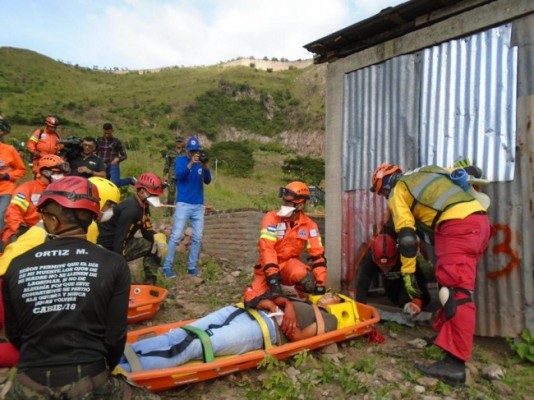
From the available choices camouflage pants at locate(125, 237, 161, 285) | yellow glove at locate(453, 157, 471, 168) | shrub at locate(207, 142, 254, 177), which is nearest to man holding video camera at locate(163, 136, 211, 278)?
camouflage pants at locate(125, 237, 161, 285)

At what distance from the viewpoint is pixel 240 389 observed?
11.2 ft

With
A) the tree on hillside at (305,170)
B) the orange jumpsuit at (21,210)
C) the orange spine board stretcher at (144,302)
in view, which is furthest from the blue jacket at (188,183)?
the tree on hillside at (305,170)

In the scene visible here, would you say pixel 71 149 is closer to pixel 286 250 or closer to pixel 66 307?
pixel 286 250

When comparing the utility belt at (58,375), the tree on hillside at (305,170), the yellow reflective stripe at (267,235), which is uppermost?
the tree on hillside at (305,170)

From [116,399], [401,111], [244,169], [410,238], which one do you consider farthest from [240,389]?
[244,169]

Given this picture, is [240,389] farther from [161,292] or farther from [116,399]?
[161,292]

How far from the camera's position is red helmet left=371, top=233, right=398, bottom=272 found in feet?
16.1

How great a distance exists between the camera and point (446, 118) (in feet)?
15.9

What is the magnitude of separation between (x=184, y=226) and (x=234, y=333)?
3.34 m

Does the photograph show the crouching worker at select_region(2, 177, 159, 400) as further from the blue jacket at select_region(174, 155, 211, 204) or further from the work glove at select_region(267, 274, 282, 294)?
the blue jacket at select_region(174, 155, 211, 204)

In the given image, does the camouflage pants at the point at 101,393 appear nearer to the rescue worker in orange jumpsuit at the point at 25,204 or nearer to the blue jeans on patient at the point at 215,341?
the blue jeans on patient at the point at 215,341

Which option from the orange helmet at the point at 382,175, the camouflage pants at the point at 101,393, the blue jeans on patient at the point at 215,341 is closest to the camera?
the camouflage pants at the point at 101,393

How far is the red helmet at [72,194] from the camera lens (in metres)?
2.27

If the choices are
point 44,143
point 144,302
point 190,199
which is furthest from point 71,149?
point 144,302
